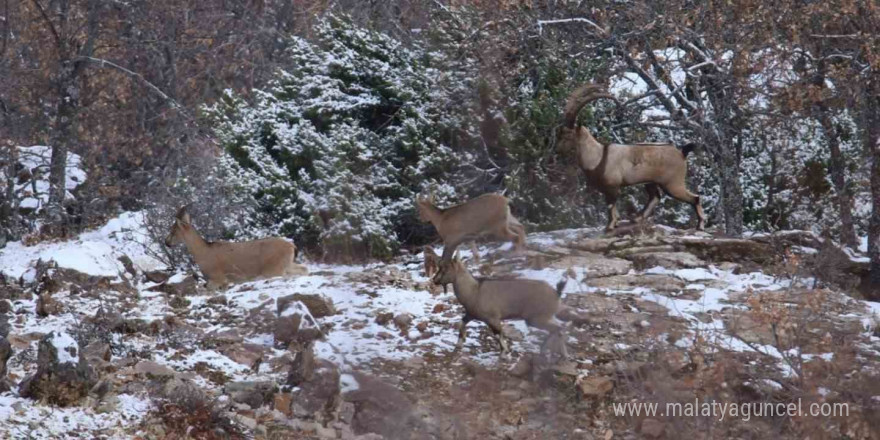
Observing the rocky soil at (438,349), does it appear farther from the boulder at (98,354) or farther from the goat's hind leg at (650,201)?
the goat's hind leg at (650,201)

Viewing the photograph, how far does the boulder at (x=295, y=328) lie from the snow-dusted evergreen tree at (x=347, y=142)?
113 inches

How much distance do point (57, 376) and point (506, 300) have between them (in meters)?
3.20

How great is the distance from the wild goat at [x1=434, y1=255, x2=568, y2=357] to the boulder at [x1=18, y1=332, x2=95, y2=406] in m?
2.73

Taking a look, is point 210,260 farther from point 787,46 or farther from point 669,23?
point 787,46

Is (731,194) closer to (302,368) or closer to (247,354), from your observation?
(247,354)

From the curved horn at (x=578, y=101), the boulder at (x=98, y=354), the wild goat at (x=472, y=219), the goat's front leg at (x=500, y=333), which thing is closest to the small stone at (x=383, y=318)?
the wild goat at (x=472, y=219)

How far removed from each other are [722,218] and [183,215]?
20.1 ft

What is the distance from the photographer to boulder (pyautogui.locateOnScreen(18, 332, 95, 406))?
24.7ft

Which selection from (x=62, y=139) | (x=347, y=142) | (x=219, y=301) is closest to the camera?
(x=219, y=301)

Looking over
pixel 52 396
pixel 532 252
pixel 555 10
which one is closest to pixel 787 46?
pixel 555 10

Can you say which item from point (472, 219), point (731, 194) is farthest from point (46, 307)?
point (731, 194)

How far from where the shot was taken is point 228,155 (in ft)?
42.6

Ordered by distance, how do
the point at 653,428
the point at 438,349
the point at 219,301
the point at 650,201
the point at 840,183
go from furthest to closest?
the point at 840,183, the point at 650,201, the point at 219,301, the point at 438,349, the point at 653,428

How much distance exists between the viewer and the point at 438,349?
885 centimetres
